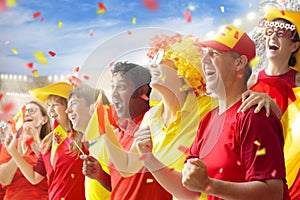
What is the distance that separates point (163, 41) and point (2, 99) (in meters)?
1.63

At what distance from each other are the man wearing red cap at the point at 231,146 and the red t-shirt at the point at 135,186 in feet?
0.60

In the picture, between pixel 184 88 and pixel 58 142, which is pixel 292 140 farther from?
pixel 58 142

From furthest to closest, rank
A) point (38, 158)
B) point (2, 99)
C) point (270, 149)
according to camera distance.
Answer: point (2, 99), point (38, 158), point (270, 149)

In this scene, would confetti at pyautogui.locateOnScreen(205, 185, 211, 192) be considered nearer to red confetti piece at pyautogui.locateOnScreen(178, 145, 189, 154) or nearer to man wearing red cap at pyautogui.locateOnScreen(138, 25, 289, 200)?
man wearing red cap at pyautogui.locateOnScreen(138, 25, 289, 200)

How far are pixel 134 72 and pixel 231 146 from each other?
1.58 ft

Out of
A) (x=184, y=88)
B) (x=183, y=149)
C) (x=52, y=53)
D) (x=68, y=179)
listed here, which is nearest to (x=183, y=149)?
(x=183, y=149)

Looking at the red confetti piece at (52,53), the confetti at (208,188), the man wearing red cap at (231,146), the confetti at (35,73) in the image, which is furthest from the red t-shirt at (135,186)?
the confetti at (35,73)

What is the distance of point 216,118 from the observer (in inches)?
45.8

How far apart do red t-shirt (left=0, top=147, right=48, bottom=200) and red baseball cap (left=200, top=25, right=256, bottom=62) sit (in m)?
1.14

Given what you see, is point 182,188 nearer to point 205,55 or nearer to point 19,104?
point 205,55

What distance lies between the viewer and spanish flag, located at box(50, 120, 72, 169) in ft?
6.10

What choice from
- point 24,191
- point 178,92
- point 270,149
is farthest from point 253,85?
point 24,191

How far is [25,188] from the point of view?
2.21 metres

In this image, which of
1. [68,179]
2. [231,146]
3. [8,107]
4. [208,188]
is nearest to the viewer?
[208,188]
